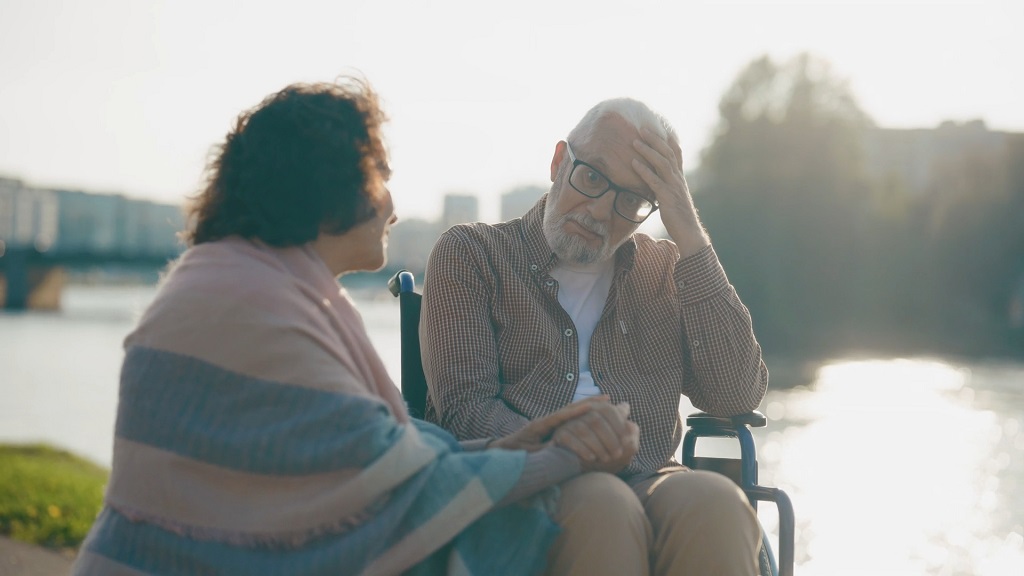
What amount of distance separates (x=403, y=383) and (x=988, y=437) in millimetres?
9964

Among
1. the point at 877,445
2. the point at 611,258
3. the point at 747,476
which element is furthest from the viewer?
the point at 877,445

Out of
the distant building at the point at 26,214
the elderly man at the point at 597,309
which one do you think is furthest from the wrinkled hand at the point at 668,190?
the distant building at the point at 26,214

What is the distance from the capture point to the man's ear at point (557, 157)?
246 cm

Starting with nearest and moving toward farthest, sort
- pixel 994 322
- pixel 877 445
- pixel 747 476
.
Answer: pixel 747 476
pixel 877 445
pixel 994 322

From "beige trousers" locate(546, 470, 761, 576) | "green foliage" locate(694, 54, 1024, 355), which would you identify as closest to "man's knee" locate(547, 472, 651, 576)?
"beige trousers" locate(546, 470, 761, 576)

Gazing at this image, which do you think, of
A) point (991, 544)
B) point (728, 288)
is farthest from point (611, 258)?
point (991, 544)

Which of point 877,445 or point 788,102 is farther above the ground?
point 788,102

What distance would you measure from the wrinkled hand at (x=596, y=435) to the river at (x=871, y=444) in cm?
74

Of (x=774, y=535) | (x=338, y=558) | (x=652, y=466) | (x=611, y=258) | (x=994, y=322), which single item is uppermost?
(x=611, y=258)

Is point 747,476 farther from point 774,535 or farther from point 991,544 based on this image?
point 991,544

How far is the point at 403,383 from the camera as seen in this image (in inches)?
95.7

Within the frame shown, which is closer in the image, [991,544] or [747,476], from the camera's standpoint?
[747,476]

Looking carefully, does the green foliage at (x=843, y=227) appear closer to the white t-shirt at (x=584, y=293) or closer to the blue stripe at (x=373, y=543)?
the white t-shirt at (x=584, y=293)

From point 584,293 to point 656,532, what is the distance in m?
0.76
